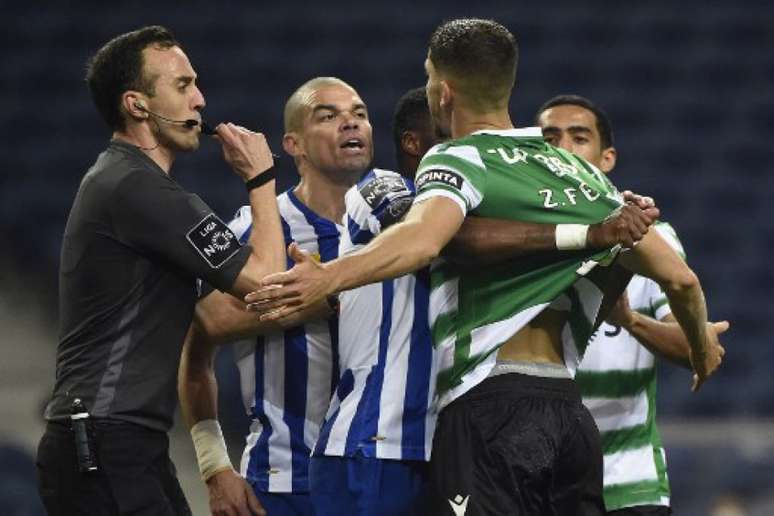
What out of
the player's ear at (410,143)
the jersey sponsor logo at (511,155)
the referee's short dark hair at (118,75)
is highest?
the referee's short dark hair at (118,75)

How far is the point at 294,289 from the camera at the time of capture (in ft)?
10.1

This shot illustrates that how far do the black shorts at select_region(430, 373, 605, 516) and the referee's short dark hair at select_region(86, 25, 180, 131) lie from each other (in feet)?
3.95

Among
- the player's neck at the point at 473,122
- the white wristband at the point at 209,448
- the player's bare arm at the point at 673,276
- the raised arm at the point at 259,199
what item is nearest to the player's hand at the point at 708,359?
the player's bare arm at the point at 673,276

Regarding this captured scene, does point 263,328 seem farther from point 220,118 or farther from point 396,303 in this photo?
point 220,118

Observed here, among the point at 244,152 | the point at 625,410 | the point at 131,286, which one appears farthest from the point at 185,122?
the point at 625,410

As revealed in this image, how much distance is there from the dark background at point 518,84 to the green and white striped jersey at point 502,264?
633cm

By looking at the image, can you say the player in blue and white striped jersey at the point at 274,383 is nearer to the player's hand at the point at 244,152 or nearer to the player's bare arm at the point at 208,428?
the player's bare arm at the point at 208,428

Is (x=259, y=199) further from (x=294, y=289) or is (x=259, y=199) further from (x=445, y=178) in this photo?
(x=294, y=289)

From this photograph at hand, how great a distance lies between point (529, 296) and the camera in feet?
11.4

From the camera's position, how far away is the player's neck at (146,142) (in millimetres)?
3828

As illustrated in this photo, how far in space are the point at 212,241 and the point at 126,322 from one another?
30cm

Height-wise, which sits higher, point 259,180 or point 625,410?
point 259,180

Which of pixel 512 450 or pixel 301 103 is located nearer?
pixel 512 450

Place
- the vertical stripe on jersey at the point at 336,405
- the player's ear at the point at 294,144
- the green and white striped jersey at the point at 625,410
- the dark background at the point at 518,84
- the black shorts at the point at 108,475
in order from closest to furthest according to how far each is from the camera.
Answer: the black shorts at the point at 108,475, the vertical stripe on jersey at the point at 336,405, the green and white striped jersey at the point at 625,410, the player's ear at the point at 294,144, the dark background at the point at 518,84
